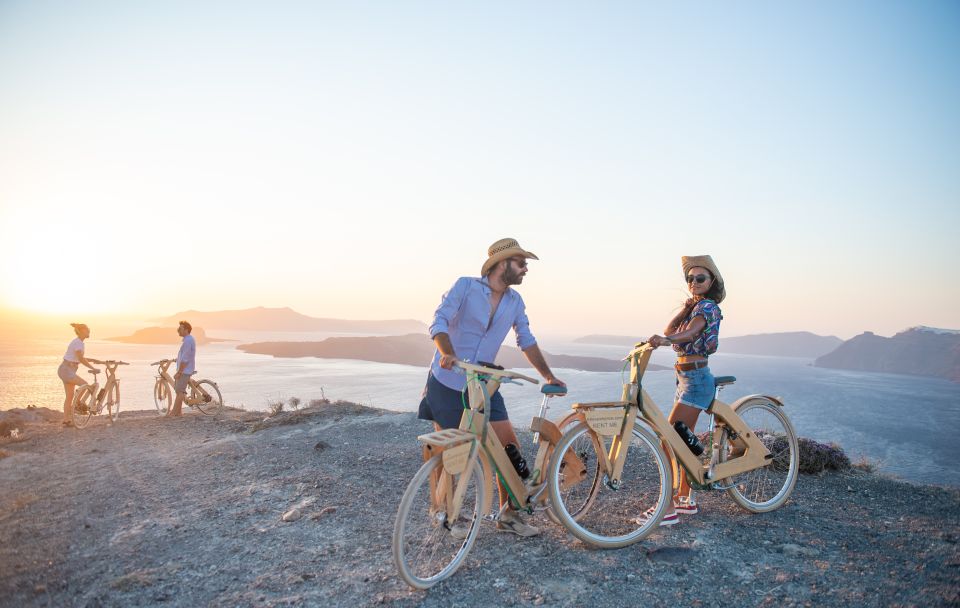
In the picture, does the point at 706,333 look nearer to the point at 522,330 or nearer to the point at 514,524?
the point at 522,330

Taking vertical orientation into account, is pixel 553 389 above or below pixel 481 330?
below

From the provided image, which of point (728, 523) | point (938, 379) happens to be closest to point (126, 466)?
point (728, 523)

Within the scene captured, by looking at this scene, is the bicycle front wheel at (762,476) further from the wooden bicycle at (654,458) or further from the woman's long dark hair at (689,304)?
the woman's long dark hair at (689,304)

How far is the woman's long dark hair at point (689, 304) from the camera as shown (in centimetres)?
405

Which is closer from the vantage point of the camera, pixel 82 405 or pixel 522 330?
pixel 522 330

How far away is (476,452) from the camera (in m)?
3.06

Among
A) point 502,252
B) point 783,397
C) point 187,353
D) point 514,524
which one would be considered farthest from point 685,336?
point 783,397

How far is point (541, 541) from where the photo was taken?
3613 mm

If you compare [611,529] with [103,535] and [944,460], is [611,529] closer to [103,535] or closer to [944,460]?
[103,535]

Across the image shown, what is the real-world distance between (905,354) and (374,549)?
88752mm

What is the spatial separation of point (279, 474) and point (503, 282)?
4286 mm

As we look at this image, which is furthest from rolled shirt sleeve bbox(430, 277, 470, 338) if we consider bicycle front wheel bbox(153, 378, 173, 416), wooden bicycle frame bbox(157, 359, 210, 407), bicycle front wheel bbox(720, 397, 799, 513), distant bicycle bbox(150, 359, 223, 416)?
bicycle front wheel bbox(153, 378, 173, 416)

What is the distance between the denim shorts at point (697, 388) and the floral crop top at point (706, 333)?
0.17m

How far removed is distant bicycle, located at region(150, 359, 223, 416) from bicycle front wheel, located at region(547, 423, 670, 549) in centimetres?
1081
